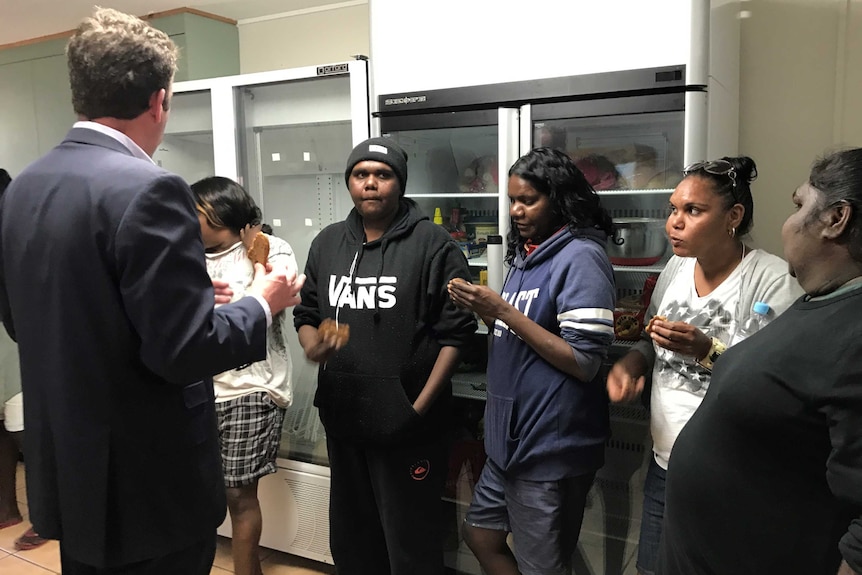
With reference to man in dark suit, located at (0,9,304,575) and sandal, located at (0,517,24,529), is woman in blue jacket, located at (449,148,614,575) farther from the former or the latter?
sandal, located at (0,517,24,529)

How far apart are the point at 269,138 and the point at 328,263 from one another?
0.98 m

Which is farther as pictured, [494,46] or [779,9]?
[779,9]

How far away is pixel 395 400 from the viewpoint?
193 cm

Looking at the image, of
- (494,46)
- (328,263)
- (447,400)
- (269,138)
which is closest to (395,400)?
(447,400)

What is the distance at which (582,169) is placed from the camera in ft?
7.19

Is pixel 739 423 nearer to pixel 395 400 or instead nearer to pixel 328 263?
pixel 395 400

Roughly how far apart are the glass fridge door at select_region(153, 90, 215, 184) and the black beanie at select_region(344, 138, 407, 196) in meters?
1.02

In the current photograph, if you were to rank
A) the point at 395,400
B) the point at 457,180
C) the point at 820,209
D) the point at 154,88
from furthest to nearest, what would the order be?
the point at 457,180 → the point at 395,400 → the point at 154,88 → the point at 820,209

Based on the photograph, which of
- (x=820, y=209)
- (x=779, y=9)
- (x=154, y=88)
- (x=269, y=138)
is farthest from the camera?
(x=269, y=138)

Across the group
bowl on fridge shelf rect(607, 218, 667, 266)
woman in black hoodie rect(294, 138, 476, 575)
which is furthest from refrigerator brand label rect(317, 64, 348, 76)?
bowl on fridge shelf rect(607, 218, 667, 266)

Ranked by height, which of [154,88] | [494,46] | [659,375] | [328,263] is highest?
[494,46]

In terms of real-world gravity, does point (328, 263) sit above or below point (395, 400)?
above

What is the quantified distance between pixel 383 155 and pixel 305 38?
58.9 inches

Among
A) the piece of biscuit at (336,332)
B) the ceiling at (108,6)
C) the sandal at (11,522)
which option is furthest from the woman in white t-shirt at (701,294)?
the sandal at (11,522)
